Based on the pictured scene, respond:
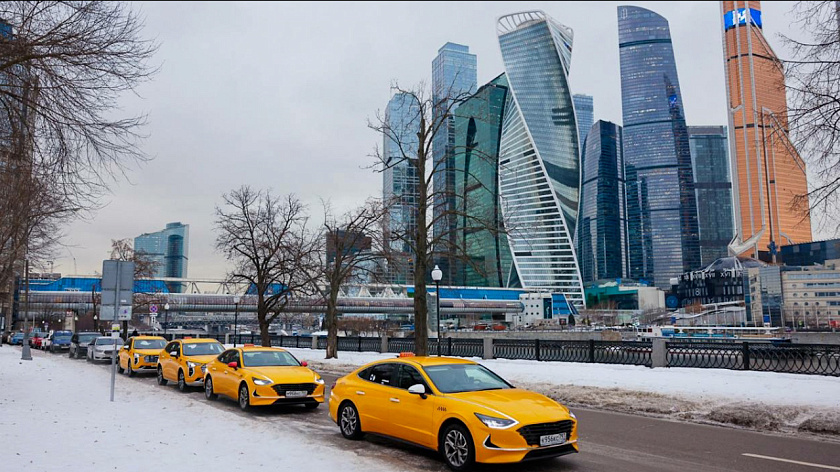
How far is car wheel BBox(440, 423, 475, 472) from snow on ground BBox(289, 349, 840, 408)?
9676mm

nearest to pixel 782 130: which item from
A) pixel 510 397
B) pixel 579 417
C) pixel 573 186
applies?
pixel 579 417

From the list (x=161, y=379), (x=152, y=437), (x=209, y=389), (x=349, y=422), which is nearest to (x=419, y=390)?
(x=349, y=422)

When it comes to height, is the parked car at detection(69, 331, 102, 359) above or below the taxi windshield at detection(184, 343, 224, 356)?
below

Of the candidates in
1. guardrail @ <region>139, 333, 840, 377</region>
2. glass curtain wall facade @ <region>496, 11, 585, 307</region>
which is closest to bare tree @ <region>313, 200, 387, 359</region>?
guardrail @ <region>139, 333, 840, 377</region>

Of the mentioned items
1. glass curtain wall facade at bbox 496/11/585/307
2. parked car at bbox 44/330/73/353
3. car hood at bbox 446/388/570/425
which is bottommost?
parked car at bbox 44/330/73/353

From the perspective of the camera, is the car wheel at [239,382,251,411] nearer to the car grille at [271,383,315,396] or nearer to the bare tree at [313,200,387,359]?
the car grille at [271,383,315,396]

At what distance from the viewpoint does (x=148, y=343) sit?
25172 mm

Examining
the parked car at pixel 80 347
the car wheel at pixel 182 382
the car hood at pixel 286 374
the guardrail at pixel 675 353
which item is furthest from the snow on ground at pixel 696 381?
the parked car at pixel 80 347

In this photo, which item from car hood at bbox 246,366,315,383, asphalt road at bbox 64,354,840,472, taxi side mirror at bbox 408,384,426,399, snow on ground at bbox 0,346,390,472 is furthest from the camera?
car hood at bbox 246,366,315,383

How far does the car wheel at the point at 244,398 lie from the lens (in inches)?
548

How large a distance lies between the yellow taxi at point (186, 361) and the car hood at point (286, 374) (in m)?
4.46

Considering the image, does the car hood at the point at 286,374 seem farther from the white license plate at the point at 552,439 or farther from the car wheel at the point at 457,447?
the white license plate at the point at 552,439

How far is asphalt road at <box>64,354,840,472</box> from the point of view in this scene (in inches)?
345

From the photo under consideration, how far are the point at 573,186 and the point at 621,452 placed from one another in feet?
623
